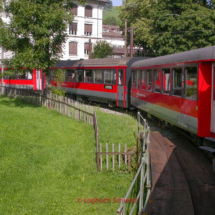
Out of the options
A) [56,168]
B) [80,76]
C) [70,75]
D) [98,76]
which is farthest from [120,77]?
[56,168]

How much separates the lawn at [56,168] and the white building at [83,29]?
3541 centimetres

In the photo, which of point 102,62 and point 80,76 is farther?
point 80,76

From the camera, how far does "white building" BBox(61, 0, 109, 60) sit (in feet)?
158

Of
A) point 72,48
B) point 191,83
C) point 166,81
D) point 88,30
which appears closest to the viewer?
point 191,83

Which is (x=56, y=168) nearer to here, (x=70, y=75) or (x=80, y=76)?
(x=80, y=76)

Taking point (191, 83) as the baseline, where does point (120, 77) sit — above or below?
above

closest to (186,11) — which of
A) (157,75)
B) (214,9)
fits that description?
(214,9)

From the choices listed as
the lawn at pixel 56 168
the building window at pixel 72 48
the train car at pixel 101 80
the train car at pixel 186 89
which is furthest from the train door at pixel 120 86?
the building window at pixel 72 48

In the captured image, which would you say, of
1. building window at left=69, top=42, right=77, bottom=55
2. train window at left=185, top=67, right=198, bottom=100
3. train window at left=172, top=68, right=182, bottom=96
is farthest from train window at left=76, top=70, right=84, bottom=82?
building window at left=69, top=42, right=77, bottom=55

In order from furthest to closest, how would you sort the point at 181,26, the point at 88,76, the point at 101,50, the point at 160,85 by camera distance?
the point at 101,50 → the point at 181,26 → the point at 88,76 → the point at 160,85

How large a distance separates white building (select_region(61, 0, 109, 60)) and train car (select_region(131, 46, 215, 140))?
Answer: 36341 millimetres

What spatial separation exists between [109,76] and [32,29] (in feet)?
16.6

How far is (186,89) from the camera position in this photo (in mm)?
9094

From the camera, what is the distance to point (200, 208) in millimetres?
5906
